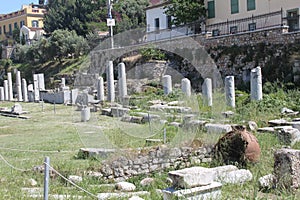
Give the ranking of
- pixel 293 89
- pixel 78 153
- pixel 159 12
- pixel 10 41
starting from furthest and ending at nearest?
pixel 10 41, pixel 159 12, pixel 293 89, pixel 78 153

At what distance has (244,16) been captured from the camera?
3103 centimetres

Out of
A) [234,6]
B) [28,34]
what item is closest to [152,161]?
[234,6]

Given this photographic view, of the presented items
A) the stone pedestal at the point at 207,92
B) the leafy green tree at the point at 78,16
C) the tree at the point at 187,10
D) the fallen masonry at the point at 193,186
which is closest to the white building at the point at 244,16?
the tree at the point at 187,10

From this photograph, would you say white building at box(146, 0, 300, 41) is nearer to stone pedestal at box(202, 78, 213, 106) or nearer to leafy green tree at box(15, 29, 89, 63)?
stone pedestal at box(202, 78, 213, 106)

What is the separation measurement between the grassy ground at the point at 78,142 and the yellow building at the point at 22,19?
50.4 m

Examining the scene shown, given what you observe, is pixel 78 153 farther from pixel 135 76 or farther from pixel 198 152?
pixel 135 76

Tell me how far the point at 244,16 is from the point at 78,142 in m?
19.8

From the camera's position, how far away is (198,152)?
451 inches

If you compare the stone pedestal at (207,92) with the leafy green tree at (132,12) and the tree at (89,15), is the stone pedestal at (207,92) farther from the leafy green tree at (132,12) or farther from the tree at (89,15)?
the tree at (89,15)

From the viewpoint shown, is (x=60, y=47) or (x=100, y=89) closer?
(x=100, y=89)

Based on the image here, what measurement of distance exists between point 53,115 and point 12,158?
1232cm

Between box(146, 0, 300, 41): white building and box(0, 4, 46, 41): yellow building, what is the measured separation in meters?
42.5

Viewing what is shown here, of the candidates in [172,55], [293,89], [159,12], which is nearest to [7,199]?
[293,89]

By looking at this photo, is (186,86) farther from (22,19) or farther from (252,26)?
(22,19)
